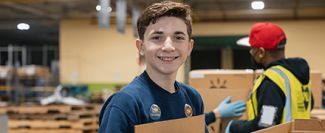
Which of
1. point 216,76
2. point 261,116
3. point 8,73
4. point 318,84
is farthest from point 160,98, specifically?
point 8,73

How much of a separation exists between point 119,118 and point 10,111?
496 centimetres

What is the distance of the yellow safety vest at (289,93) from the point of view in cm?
237

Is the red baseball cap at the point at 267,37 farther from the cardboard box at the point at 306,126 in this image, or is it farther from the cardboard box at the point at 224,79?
the cardboard box at the point at 306,126

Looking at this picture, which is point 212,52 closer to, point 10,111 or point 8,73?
point 8,73

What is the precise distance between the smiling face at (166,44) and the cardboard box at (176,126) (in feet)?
0.73

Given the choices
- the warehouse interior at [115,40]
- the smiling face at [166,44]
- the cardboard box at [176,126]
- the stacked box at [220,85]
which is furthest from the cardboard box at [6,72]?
the cardboard box at [176,126]

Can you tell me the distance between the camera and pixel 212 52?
1336cm

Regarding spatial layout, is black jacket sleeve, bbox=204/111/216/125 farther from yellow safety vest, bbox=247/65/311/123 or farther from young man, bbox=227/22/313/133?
yellow safety vest, bbox=247/65/311/123

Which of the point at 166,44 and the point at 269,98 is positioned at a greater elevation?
the point at 166,44

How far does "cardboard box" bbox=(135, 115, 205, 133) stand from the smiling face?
0.22 meters

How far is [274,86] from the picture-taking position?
2.36m

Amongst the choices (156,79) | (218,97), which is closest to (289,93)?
(218,97)

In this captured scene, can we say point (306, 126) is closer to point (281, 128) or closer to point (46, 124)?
point (281, 128)

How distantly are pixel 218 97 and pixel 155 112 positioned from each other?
1.67m
